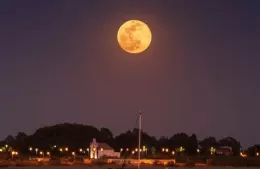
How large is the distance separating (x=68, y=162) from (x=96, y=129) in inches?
2227

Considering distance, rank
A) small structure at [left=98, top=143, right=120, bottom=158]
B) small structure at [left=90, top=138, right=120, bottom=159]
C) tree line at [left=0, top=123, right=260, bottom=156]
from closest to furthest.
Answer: small structure at [left=98, top=143, right=120, bottom=158] < small structure at [left=90, top=138, right=120, bottom=159] < tree line at [left=0, top=123, right=260, bottom=156]

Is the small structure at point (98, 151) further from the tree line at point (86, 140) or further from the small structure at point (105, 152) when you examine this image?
the tree line at point (86, 140)

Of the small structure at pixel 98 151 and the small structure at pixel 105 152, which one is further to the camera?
the small structure at pixel 98 151

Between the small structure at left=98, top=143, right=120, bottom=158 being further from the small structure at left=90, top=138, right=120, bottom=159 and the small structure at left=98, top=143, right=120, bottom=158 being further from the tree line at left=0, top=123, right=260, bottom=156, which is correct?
the tree line at left=0, top=123, right=260, bottom=156

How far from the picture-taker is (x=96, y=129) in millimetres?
135000

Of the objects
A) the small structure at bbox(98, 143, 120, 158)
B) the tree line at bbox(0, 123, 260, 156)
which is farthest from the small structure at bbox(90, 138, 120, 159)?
the tree line at bbox(0, 123, 260, 156)

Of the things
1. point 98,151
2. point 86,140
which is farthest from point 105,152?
point 86,140

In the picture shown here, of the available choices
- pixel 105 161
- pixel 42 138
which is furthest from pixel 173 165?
pixel 42 138

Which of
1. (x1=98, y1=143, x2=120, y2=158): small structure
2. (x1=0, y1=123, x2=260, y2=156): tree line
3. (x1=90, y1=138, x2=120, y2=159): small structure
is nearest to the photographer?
(x1=98, y1=143, x2=120, y2=158): small structure

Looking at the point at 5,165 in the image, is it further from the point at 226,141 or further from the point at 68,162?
the point at 226,141

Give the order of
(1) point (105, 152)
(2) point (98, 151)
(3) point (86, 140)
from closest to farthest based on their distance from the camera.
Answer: (1) point (105, 152), (2) point (98, 151), (3) point (86, 140)

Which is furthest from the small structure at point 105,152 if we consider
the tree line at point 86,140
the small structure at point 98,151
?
the tree line at point 86,140

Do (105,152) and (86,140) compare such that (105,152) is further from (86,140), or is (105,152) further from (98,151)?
(86,140)

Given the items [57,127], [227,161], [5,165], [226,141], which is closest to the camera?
[5,165]
